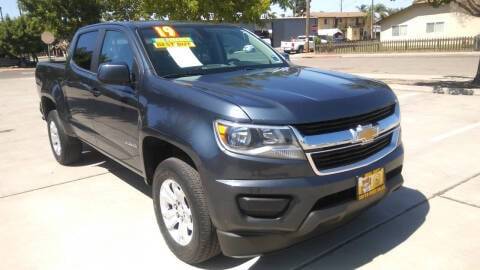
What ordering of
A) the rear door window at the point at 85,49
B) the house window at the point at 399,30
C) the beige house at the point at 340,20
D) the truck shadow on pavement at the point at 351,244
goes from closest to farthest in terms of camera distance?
the truck shadow on pavement at the point at 351,244
the rear door window at the point at 85,49
the house window at the point at 399,30
the beige house at the point at 340,20

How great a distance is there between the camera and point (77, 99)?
204 inches

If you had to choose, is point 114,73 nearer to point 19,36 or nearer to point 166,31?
point 166,31

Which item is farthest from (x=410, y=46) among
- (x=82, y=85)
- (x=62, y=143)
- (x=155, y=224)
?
(x=155, y=224)

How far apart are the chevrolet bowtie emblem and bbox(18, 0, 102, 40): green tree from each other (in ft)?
111

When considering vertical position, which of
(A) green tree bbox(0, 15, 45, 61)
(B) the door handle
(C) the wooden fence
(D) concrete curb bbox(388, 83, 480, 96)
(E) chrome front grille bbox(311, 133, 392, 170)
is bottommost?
(D) concrete curb bbox(388, 83, 480, 96)

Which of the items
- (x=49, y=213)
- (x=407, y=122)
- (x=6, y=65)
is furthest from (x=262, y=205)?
(x=6, y=65)

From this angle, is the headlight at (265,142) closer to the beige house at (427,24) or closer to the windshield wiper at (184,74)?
the windshield wiper at (184,74)

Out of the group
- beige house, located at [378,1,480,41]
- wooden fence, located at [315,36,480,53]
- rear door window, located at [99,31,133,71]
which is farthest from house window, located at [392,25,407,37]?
rear door window, located at [99,31,133,71]

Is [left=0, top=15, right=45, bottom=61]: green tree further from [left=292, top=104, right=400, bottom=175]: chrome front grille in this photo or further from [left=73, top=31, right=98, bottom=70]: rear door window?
[left=292, top=104, right=400, bottom=175]: chrome front grille

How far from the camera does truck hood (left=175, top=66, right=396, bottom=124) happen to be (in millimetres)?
2820

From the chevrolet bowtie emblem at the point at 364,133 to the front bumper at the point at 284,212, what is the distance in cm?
21

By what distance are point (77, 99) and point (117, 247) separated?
2122mm

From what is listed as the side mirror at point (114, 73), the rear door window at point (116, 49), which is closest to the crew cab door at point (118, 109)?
the rear door window at point (116, 49)

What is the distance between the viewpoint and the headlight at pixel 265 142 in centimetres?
277
